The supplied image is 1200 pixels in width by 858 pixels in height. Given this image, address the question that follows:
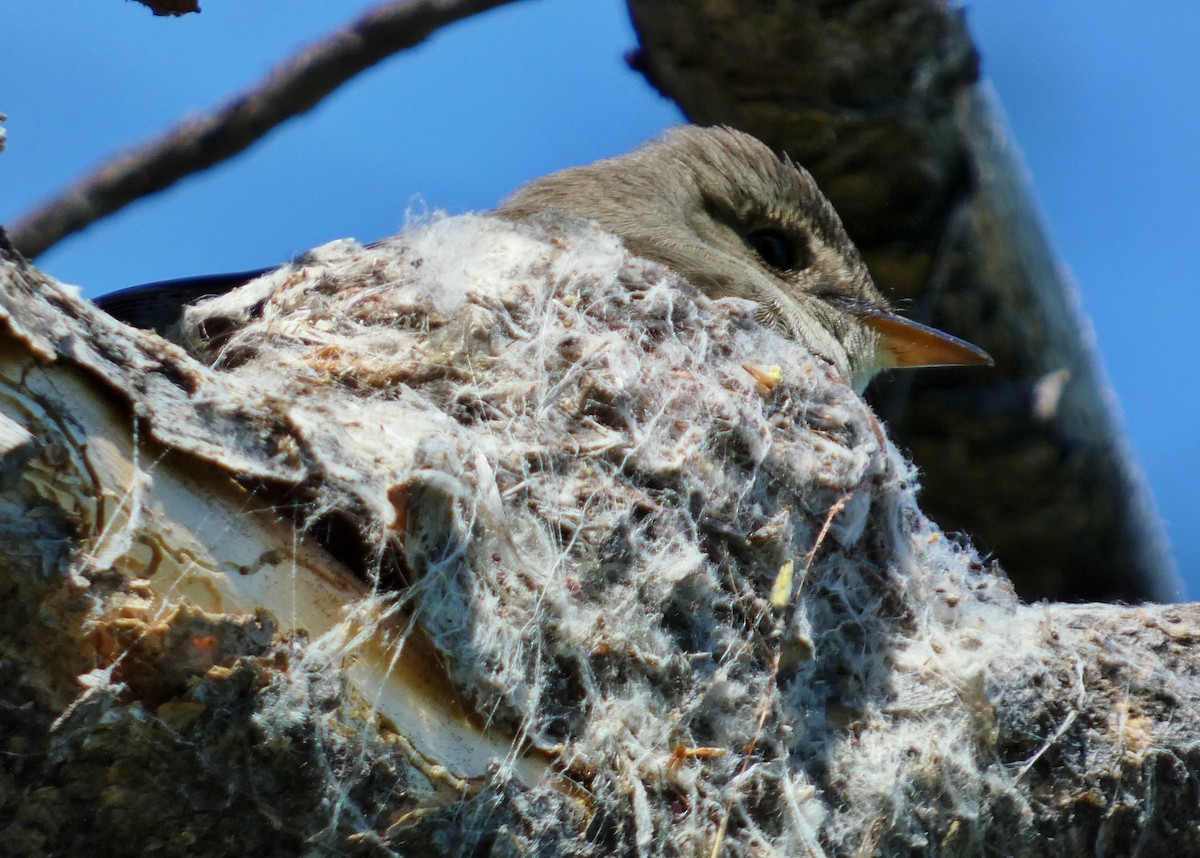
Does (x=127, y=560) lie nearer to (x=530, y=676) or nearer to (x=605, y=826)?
(x=530, y=676)

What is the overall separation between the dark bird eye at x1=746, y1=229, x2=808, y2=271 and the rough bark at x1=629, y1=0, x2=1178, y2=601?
0.44 m

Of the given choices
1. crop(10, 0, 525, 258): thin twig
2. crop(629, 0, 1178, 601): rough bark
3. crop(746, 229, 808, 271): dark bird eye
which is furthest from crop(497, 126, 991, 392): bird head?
crop(10, 0, 525, 258): thin twig

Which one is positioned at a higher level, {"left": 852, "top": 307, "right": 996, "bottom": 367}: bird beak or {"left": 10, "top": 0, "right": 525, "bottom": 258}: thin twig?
{"left": 10, "top": 0, "right": 525, "bottom": 258}: thin twig

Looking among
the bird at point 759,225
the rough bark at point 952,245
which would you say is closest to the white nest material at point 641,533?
the bird at point 759,225

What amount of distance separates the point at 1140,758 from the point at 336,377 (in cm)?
148

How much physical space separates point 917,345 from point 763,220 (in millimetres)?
590

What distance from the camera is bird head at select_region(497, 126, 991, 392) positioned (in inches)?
136

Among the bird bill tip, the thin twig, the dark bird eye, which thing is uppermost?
the thin twig

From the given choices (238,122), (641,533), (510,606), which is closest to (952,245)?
(238,122)

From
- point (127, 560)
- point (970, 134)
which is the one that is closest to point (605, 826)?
point (127, 560)

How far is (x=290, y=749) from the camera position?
4.28ft

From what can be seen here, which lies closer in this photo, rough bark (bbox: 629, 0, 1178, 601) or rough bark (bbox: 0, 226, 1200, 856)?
rough bark (bbox: 0, 226, 1200, 856)

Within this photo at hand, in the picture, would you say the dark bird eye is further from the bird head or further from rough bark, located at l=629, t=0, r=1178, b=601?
rough bark, located at l=629, t=0, r=1178, b=601

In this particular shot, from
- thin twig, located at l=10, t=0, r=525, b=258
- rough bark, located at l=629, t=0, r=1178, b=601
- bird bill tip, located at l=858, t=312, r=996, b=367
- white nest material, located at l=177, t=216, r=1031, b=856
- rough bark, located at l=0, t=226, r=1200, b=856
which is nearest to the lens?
rough bark, located at l=0, t=226, r=1200, b=856
